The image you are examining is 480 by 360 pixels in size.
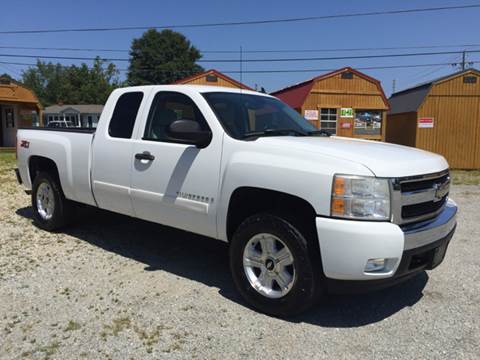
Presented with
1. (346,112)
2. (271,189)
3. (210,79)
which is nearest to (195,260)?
(271,189)

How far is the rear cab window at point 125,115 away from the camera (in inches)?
186

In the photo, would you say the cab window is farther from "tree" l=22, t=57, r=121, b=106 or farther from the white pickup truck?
"tree" l=22, t=57, r=121, b=106

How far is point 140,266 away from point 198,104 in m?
1.95

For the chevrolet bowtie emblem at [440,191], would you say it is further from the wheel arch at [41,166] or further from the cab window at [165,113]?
the wheel arch at [41,166]

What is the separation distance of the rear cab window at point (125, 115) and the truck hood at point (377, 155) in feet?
5.62

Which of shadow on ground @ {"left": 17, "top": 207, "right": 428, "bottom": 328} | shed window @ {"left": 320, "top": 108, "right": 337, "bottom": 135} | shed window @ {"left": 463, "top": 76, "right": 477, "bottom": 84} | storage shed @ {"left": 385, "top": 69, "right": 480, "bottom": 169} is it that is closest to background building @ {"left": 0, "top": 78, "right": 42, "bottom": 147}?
shed window @ {"left": 320, "top": 108, "right": 337, "bottom": 135}

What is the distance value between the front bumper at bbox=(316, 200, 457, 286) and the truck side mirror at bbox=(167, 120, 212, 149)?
133 cm

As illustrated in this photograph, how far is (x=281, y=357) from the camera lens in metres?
3.02

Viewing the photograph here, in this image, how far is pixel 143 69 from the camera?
71312 millimetres

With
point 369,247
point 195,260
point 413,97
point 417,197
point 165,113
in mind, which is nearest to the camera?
point 369,247

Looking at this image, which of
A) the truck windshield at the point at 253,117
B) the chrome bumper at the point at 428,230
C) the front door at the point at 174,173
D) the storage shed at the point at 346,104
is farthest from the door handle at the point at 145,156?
the storage shed at the point at 346,104

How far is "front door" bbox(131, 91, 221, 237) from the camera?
3914 mm

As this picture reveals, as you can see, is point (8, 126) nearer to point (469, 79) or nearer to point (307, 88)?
point (307, 88)

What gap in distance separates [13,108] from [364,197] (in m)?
A: 27.3
